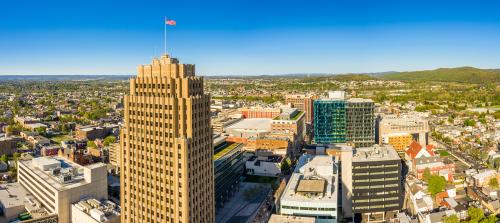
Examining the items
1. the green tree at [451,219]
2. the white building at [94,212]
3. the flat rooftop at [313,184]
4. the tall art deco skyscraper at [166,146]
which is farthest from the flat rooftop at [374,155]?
the white building at [94,212]

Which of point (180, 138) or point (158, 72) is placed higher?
point (158, 72)

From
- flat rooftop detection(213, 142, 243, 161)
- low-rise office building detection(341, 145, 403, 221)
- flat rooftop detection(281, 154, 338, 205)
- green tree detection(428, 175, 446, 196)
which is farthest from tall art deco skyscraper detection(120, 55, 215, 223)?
green tree detection(428, 175, 446, 196)

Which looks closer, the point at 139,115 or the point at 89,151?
the point at 139,115

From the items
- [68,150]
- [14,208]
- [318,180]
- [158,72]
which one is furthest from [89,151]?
[158,72]

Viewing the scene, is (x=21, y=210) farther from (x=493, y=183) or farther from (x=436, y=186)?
(x=493, y=183)

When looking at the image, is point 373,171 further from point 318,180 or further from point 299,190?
point 299,190

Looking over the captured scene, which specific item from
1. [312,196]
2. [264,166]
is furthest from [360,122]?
[312,196]
